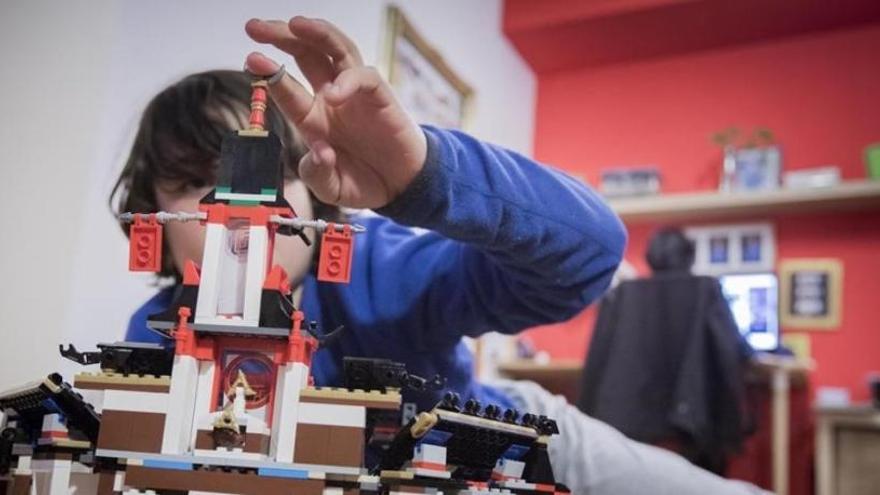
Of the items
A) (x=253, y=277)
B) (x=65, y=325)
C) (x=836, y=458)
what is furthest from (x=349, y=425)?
(x=836, y=458)

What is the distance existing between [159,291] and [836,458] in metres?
1.87

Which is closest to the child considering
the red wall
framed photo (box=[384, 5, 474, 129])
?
framed photo (box=[384, 5, 474, 129])

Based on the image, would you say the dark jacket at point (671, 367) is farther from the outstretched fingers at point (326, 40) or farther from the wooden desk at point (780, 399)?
the outstretched fingers at point (326, 40)

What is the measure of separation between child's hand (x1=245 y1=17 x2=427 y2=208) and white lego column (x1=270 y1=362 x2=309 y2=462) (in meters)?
0.14

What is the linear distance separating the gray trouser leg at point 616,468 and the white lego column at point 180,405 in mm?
355

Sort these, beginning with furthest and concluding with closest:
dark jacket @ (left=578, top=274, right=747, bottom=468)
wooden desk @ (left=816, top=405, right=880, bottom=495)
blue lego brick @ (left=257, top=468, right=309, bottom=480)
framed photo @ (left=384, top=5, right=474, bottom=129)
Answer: wooden desk @ (left=816, top=405, right=880, bottom=495) → dark jacket @ (left=578, top=274, right=747, bottom=468) → framed photo @ (left=384, top=5, right=474, bottom=129) → blue lego brick @ (left=257, top=468, right=309, bottom=480)

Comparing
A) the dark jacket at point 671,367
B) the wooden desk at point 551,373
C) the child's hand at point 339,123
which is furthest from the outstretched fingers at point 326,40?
the wooden desk at point 551,373

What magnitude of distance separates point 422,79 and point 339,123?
0.87 m

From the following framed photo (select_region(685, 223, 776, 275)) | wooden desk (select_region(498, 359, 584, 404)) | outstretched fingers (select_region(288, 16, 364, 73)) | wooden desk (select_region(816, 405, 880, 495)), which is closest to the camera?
outstretched fingers (select_region(288, 16, 364, 73))

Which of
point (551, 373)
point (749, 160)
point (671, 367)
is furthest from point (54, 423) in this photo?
point (749, 160)

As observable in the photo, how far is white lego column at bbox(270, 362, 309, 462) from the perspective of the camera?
0.48 m

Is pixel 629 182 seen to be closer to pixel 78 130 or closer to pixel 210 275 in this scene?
pixel 78 130

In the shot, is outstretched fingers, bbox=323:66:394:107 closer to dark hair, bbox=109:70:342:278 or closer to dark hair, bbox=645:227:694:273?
dark hair, bbox=109:70:342:278

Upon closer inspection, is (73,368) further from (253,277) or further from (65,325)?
(253,277)
